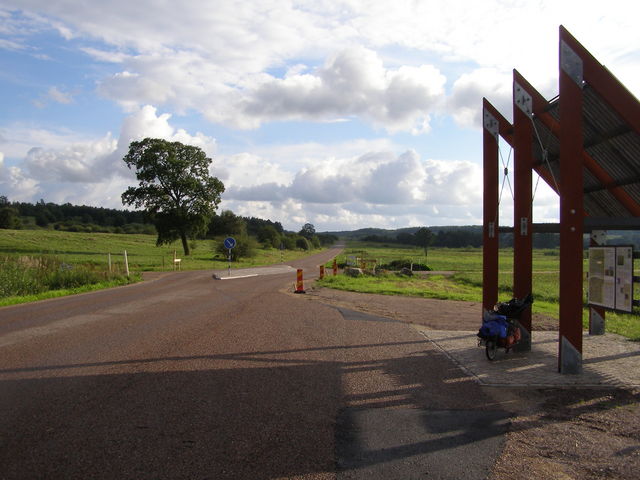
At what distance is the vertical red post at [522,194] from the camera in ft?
29.9

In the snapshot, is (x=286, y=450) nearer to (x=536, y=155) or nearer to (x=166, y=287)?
(x=536, y=155)

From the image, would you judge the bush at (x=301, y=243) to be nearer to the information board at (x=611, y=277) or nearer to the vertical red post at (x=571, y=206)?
the information board at (x=611, y=277)

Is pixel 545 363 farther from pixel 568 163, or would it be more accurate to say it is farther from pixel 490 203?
pixel 490 203

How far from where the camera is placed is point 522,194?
921 centimetres

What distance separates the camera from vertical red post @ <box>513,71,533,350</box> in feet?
29.9

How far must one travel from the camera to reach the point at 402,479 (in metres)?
4.04

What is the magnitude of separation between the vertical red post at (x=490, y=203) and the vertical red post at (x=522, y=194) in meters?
0.97

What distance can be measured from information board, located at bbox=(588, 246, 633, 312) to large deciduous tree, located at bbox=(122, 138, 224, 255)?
151 ft

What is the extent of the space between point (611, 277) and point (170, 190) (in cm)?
4844

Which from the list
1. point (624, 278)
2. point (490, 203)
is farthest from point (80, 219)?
point (624, 278)

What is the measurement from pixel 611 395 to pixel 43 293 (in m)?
18.9

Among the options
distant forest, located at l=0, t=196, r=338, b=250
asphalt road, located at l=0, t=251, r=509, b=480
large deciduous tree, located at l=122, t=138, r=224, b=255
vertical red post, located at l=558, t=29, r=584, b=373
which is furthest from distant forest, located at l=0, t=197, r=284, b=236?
vertical red post, located at l=558, t=29, r=584, b=373

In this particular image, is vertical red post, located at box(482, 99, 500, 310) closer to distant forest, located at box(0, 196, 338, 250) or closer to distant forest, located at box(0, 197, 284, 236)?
distant forest, located at box(0, 196, 338, 250)

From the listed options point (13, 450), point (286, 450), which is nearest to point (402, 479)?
point (286, 450)
